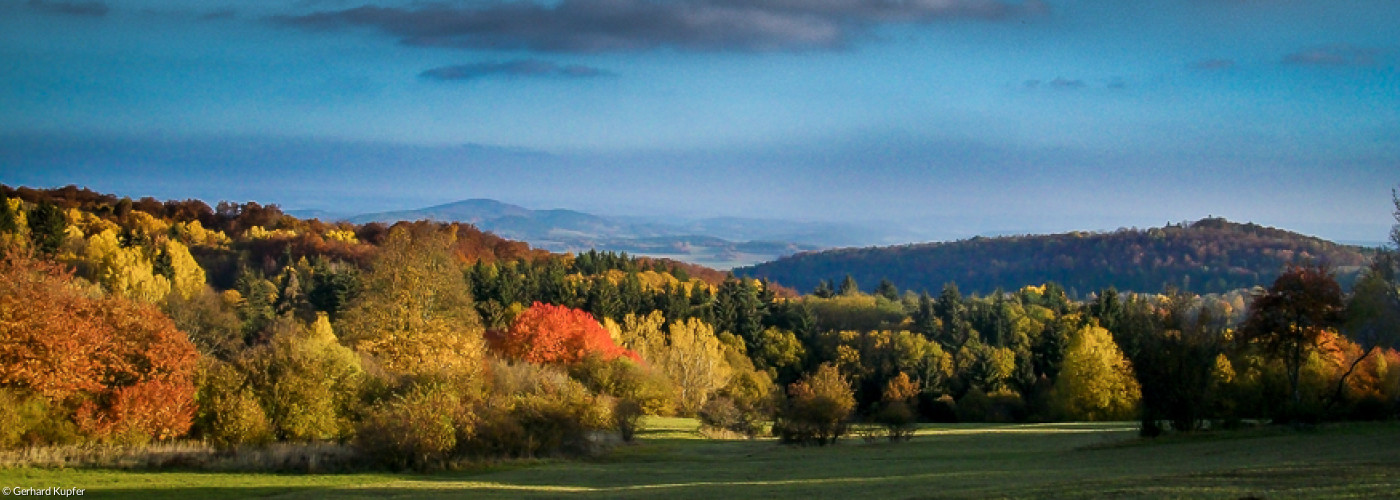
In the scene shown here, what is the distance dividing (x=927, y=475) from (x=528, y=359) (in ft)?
148

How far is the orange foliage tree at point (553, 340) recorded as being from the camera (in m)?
67.0

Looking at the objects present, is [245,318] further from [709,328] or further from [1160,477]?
[1160,477]

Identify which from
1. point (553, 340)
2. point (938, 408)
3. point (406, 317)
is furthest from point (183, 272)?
point (938, 408)

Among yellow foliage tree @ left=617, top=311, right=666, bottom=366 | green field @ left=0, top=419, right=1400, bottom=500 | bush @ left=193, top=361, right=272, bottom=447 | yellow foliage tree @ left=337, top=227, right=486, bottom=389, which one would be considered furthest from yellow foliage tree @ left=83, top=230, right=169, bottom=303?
green field @ left=0, top=419, right=1400, bottom=500

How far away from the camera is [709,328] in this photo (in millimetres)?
93125

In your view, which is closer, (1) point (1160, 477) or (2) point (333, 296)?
(1) point (1160, 477)

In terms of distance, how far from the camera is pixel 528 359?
6669 cm

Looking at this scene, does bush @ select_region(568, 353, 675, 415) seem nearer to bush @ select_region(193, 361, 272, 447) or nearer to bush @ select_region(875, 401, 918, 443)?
bush @ select_region(875, 401, 918, 443)

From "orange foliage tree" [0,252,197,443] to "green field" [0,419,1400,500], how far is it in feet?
19.3

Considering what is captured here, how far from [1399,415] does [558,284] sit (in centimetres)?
7684

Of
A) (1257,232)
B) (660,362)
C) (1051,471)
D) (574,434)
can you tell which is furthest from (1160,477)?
(1257,232)

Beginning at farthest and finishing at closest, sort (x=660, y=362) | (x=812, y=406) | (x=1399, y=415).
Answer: (x=660, y=362), (x=812, y=406), (x=1399, y=415)

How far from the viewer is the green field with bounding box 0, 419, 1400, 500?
18.5m

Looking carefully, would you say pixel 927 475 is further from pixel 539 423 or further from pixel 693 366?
pixel 693 366
